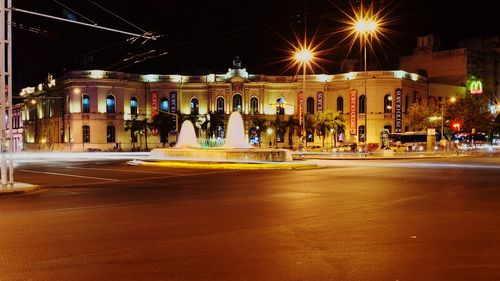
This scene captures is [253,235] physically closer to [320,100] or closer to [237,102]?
[237,102]

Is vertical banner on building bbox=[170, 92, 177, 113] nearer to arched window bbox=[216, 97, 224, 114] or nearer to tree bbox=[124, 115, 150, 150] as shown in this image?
tree bbox=[124, 115, 150, 150]

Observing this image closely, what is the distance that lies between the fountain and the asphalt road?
16724mm

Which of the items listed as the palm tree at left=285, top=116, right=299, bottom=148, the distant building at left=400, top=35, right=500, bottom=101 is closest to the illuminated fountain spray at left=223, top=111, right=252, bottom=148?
the palm tree at left=285, top=116, right=299, bottom=148

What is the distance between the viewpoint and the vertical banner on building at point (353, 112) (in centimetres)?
7962

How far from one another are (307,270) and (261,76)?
7780cm

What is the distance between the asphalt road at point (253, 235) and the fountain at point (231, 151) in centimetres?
1672

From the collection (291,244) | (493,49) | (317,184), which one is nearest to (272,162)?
(317,184)

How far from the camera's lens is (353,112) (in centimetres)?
7975

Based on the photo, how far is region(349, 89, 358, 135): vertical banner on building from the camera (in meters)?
79.6

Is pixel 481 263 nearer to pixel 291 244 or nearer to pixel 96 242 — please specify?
pixel 291 244

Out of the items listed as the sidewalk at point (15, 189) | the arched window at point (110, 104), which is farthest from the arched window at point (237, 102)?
the sidewalk at point (15, 189)

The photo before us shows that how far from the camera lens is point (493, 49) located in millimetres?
100562

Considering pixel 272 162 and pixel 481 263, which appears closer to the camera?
pixel 481 263

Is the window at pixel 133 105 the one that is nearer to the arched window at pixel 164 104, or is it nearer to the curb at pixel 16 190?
the arched window at pixel 164 104
